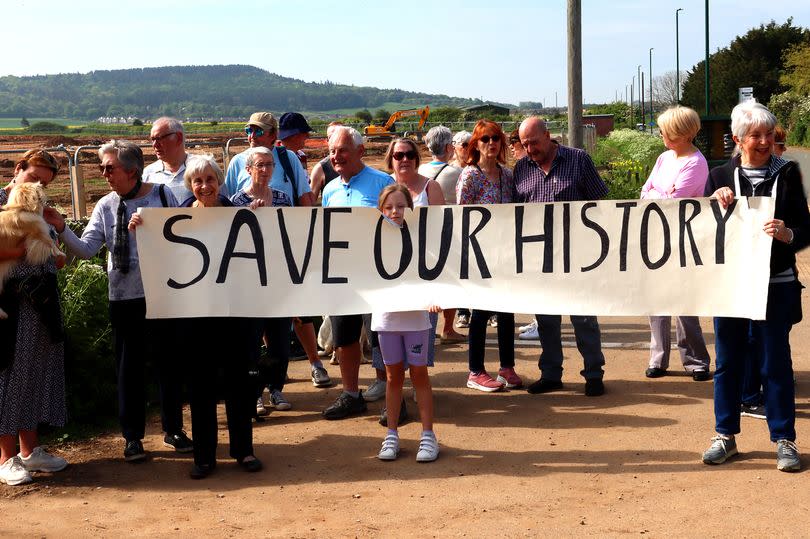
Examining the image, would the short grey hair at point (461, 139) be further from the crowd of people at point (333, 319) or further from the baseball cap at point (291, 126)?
the baseball cap at point (291, 126)

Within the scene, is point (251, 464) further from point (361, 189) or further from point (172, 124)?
point (172, 124)

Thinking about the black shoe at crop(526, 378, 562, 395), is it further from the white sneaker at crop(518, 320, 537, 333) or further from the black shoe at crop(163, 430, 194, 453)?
the black shoe at crop(163, 430, 194, 453)

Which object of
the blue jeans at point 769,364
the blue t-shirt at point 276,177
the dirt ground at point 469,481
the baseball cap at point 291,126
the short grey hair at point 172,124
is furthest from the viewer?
the baseball cap at point 291,126

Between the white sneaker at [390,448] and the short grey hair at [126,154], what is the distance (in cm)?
218

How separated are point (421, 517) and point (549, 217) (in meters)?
2.16

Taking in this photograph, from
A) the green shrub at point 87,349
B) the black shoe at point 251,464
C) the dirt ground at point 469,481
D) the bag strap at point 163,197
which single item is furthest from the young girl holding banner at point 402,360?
the green shrub at point 87,349

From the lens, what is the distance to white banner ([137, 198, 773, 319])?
6301 mm

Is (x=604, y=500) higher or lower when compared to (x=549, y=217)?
lower

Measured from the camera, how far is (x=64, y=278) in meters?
7.97

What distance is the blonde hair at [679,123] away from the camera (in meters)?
7.24

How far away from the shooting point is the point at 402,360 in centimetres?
629

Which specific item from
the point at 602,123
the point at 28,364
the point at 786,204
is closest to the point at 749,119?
the point at 786,204

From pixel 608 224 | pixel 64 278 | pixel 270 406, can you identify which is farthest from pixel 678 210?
pixel 64 278

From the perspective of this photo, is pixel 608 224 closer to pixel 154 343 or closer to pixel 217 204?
pixel 217 204
